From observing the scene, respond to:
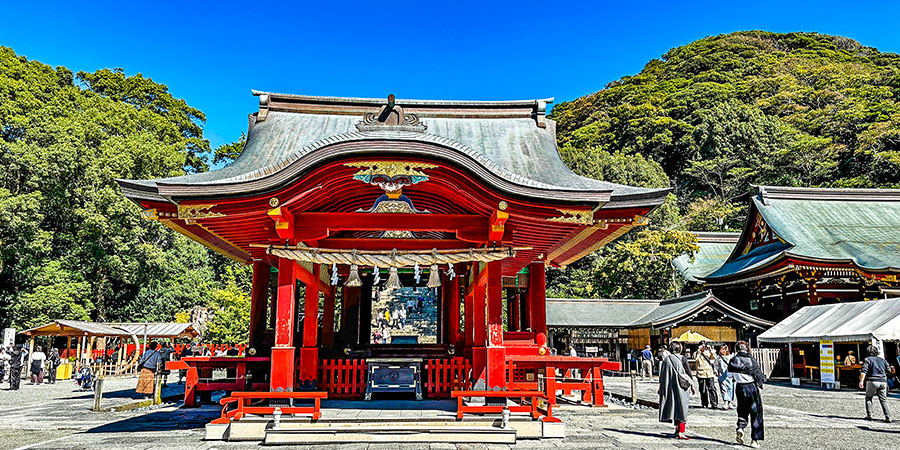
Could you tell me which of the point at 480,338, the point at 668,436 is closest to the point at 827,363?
the point at 668,436

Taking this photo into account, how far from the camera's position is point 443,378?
10648 mm

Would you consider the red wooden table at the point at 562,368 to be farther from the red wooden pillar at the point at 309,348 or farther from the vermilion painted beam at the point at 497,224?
the red wooden pillar at the point at 309,348

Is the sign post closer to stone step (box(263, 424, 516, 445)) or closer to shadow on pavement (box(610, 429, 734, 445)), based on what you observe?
shadow on pavement (box(610, 429, 734, 445))

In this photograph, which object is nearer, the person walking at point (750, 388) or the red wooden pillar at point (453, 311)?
the person walking at point (750, 388)

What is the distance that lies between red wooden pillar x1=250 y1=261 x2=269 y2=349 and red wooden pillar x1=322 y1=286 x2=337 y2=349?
1.42 meters

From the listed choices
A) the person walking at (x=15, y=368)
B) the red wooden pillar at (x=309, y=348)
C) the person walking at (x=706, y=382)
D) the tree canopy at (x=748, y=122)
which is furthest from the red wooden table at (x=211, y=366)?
the tree canopy at (x=748, y=122)

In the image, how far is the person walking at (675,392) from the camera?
28.3ft

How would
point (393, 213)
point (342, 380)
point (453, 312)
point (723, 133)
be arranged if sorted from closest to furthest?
1. point (393, 213)
2. point (342, 380)
3. point (453, 312)
4. point (723, 133)

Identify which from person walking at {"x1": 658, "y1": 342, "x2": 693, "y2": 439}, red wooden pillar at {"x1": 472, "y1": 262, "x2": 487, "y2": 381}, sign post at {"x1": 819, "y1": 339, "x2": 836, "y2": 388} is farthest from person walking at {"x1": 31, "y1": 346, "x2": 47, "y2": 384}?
sign post at {"x1": 819, "y1": 339, "x2": 836, "y2": 388}

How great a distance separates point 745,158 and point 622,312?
2542 cm

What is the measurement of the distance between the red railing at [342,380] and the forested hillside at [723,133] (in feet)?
80.1

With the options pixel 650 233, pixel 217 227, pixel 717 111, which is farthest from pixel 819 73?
pixel 217 227

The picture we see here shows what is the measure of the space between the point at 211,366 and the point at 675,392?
27.0 feet

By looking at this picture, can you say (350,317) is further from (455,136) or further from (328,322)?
(455,136)
